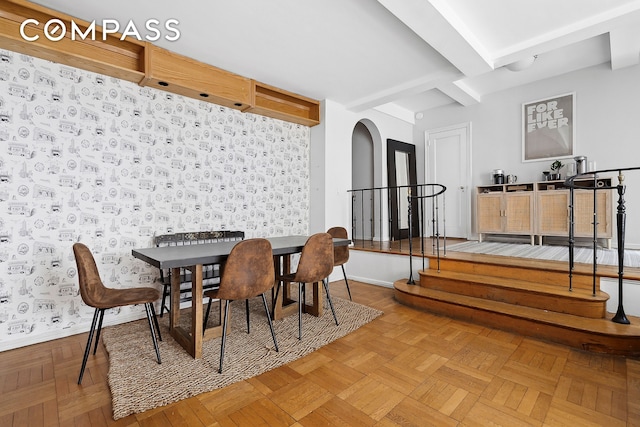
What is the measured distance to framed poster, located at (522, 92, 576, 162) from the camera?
190 inches

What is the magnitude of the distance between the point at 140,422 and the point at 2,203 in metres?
2.26

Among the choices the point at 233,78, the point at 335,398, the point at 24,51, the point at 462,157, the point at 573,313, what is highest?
the point at 233,78

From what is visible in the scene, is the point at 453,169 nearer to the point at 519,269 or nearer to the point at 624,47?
the point at 624,47

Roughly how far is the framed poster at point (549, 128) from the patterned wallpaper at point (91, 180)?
185 inches

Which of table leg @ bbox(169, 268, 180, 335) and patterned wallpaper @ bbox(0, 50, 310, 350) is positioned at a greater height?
patterned wallpaper @ bbox(0, 50, 310, 350)

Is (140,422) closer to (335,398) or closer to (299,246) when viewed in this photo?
(335,398)

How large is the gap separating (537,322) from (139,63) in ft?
14.6

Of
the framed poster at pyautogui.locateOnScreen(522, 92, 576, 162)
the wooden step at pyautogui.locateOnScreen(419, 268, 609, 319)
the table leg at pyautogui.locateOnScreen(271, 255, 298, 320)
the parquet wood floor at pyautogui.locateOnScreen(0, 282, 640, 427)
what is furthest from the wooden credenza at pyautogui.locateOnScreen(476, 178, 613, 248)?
the table leg at pyautogui.locateOnScreen(271, 255, 298, 320)

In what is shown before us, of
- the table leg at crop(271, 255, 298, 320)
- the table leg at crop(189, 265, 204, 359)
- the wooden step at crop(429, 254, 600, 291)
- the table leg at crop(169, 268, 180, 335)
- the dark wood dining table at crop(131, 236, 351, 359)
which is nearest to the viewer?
the dark wood dining table at crop(131, 236, 351, 359)

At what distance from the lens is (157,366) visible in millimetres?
2148

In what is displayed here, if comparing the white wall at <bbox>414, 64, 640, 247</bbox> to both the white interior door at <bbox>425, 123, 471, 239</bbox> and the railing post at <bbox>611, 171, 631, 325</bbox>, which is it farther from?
the railing post at <bbox>611, 171, 631, 325</bbox>

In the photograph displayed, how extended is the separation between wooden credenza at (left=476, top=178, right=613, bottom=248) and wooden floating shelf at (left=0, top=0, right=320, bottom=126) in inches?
147

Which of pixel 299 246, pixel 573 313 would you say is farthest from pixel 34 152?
pixel 573 313

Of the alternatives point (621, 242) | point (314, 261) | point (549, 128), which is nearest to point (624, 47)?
point (549, 128)
